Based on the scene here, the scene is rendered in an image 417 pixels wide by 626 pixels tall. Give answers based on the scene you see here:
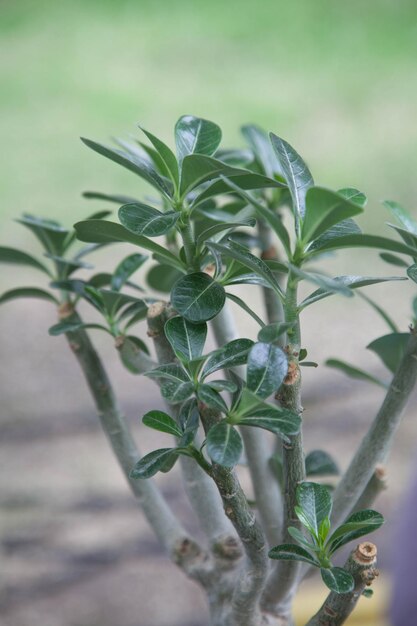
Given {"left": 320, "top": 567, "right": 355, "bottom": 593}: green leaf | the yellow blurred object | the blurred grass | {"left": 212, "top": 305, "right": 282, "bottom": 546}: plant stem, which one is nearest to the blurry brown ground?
the yellow blurred object

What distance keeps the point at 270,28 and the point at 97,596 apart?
2.04 m

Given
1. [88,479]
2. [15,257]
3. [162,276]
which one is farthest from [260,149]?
[88,479]

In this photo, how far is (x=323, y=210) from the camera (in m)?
0.45

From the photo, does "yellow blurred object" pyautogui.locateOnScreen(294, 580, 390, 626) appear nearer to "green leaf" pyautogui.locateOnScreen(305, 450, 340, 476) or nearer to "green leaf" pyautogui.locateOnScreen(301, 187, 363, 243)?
"green leaf" pyautogui.locateOnScreen(305, 450, 340, 476)

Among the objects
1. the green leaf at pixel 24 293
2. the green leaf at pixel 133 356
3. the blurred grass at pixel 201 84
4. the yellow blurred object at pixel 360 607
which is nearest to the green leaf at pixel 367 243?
the green leaf at pixel 133 356

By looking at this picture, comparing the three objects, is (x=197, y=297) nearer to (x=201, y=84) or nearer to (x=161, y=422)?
(x=161, y=422)

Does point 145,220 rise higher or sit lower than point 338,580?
higher

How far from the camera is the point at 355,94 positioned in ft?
8.64

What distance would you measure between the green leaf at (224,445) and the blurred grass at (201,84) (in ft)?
5.84

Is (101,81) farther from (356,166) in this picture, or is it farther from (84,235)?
(84,235)

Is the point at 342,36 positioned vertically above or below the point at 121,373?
above

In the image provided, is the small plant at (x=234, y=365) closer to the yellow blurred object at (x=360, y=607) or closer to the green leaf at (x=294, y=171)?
the green leaf at (x=294, y=171)

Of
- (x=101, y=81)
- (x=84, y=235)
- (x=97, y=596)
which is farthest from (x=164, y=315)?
(x=101, y=81)

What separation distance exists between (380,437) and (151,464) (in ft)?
0.63
